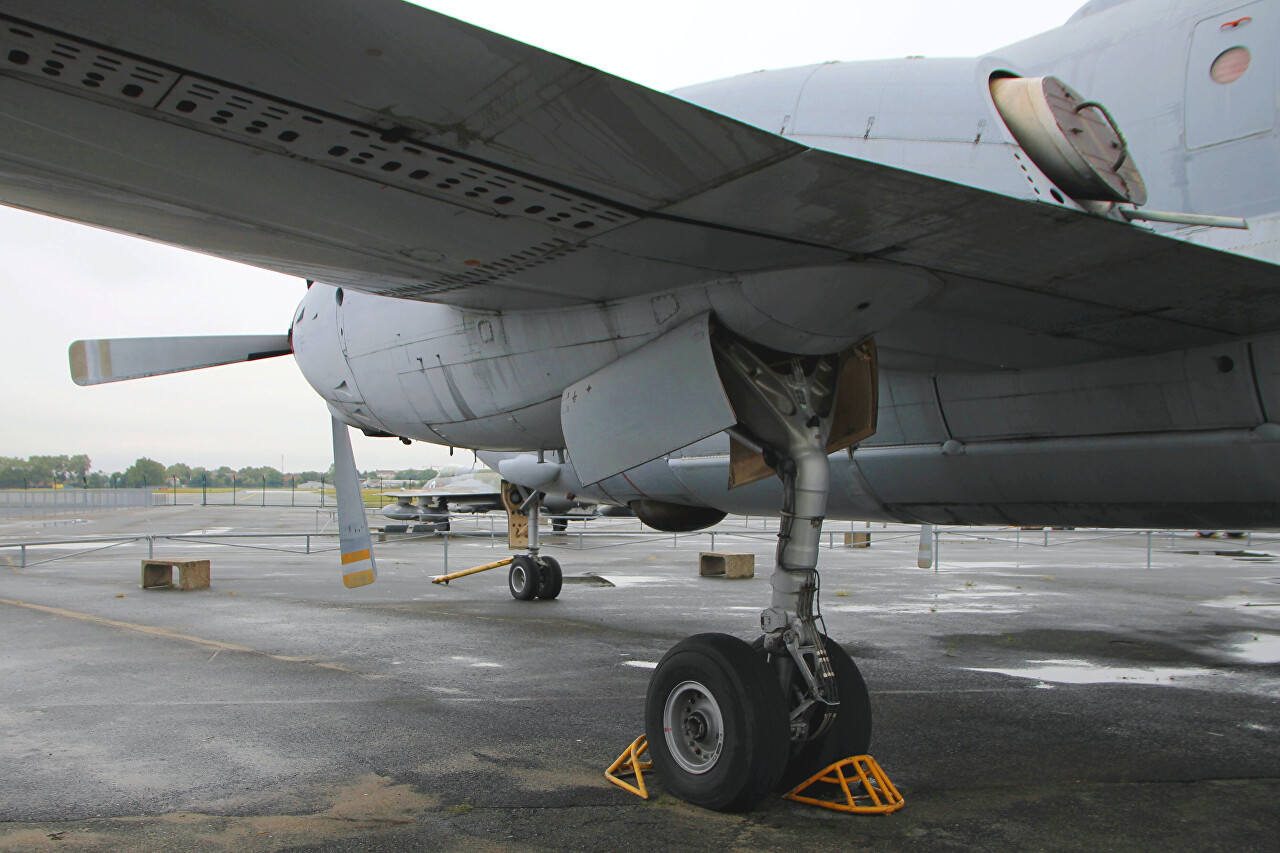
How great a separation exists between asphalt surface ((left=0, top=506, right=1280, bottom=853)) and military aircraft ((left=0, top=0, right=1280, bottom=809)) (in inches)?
32.7

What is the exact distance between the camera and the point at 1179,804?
4.34m

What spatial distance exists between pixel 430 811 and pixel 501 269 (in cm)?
268

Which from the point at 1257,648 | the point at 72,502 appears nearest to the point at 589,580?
the point at 1257,648

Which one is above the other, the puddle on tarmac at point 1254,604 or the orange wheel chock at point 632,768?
the orange wheel chock at point 632,768

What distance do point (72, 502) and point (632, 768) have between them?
6740cm

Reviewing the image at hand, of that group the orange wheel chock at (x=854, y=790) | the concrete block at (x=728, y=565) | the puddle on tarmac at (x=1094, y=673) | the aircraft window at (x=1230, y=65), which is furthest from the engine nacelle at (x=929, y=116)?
the concrete block at (x=728, y=565)

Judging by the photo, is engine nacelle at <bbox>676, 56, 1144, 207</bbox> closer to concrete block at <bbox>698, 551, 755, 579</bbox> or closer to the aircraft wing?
the aircraft wing

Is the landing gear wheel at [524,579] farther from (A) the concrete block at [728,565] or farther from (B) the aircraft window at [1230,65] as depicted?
(B) the aircraft window at [1230,65]

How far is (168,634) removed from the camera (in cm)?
933

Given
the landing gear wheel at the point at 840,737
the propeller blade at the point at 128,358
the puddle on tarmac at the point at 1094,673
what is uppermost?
the propeller blade at the point at 128,358

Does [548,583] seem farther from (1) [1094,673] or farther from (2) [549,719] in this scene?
(1) [1094,673]

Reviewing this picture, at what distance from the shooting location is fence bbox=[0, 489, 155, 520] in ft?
162

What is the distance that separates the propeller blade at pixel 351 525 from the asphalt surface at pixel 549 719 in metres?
0.89

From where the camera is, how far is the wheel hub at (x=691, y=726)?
4340 millimetres
